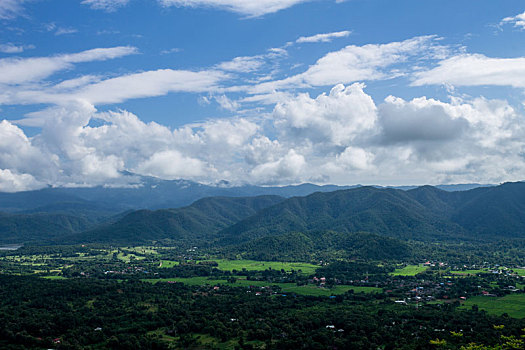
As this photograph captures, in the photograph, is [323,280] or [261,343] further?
[323,280]

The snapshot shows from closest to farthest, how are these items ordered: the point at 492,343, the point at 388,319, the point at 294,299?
1. the point at 492,343
2. the point at 388,319
3. the point at 294,299

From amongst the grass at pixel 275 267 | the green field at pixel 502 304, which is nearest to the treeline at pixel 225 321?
the green field at pixel 502 304

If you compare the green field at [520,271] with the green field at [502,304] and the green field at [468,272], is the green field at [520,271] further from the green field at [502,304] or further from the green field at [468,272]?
the green field at [502,304]

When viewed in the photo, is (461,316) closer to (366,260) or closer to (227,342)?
(227,342)

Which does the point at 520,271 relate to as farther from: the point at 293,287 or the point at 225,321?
the point at 225,321

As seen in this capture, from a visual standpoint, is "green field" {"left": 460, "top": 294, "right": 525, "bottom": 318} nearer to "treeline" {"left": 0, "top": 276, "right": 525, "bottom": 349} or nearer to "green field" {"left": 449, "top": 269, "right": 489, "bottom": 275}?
"treeline" {"left": 0, "top": 276, "right": 525, "bottom": 349}

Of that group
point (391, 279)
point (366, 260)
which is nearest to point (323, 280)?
point (391, 279)
